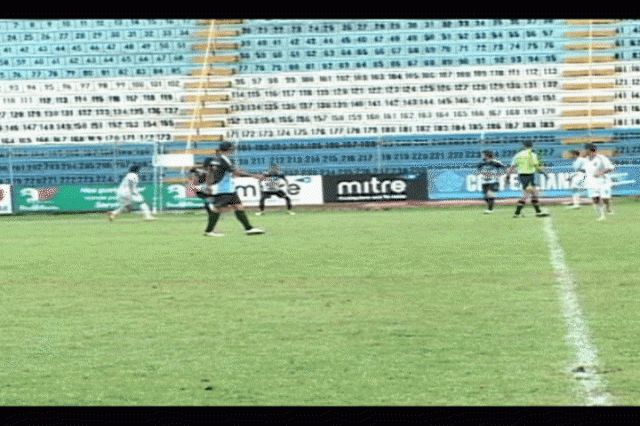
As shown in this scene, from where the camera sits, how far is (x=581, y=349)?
6.51 m

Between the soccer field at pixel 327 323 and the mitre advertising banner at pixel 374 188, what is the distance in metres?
12.9

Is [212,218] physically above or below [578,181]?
below

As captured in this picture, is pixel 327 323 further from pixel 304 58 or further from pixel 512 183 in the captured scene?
pixel 304 58

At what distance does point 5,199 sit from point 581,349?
85.6 ft

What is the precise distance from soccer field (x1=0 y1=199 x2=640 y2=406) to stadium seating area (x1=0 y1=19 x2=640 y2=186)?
52.9 ft

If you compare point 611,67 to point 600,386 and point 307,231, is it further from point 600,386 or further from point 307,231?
point 600,386

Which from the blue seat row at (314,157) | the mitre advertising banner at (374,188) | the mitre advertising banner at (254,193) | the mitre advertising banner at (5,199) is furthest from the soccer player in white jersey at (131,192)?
the mitre advertising banner at (374,188)

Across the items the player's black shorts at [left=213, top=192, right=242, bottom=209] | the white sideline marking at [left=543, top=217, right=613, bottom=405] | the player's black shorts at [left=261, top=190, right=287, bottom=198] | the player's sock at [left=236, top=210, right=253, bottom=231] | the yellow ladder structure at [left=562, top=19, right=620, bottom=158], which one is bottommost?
the white sideline marking at [left=543, top=217, right=613, bottom=405]

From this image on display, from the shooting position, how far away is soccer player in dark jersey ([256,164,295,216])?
27.5 meters

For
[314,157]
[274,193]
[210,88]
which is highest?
[210,88]

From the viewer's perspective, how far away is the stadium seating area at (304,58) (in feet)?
107

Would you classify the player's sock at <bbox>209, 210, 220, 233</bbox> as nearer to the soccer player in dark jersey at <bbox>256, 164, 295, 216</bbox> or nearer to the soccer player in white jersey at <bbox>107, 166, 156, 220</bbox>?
the soccer player in white jersey at <bbox>107, 166, 156, 220</bbox>

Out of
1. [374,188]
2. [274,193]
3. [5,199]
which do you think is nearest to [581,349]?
[274,193]

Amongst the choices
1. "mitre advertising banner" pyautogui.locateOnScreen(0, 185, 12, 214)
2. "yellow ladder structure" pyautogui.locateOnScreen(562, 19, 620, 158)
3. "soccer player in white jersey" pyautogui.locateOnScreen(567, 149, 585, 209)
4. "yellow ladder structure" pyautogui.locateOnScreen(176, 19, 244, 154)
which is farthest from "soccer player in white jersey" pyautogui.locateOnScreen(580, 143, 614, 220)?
"mitre advertising banner" pyautogui.locateOnScreen(0, 185, 12, 214)
